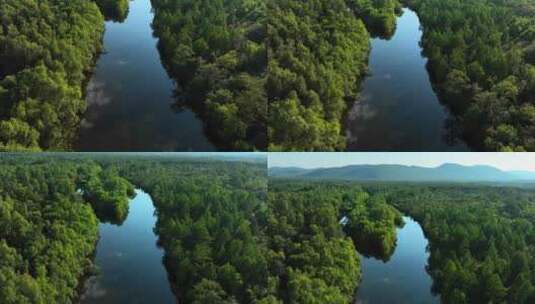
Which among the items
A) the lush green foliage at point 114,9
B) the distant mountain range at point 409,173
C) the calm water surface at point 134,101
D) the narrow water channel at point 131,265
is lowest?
the narrow water channel at point 131,265

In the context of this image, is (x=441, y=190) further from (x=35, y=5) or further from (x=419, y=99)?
(x=35, y=5)

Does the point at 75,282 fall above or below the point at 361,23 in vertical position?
below

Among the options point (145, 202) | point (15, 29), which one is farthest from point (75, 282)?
point (15, 29)

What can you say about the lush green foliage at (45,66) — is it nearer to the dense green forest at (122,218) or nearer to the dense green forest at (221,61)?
the dense green forest at (122,218)

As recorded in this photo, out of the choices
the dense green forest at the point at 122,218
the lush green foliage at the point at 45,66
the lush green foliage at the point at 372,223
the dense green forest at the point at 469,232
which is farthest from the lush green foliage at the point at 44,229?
the lush green foliage at the point at 372,223

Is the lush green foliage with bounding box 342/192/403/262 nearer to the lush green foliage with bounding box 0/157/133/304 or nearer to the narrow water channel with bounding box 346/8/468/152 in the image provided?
the narrow water channel with bounding box 346/8/468/152

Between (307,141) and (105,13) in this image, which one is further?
(105,13)
